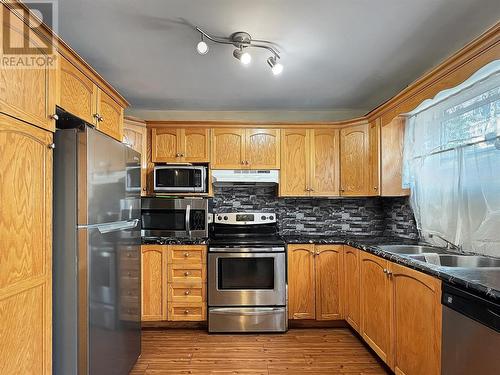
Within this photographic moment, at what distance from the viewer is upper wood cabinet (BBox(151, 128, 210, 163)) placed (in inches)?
134

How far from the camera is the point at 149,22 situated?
1.90 metres

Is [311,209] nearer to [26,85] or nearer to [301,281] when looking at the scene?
[301,281]

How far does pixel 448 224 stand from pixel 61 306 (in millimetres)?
2646

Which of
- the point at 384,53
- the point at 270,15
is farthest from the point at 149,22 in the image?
the point at 384,53

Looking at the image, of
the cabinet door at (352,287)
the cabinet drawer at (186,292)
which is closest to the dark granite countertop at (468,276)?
the cabinet door at (352,287)

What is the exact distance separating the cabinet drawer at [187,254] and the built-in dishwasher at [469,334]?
2104mm

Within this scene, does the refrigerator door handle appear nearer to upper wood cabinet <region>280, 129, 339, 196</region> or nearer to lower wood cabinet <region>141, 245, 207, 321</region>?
lower wood cabinet <region>141, 245, 207, 321</region>

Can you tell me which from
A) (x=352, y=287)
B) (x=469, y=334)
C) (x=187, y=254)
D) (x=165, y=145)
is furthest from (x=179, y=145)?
(x=469, y=334)

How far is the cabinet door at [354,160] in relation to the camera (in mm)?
3309

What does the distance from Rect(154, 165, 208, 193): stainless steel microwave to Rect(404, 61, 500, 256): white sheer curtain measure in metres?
2.03

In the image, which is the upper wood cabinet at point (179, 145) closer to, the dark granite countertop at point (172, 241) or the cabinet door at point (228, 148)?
the cabinet door at point (228, 148)

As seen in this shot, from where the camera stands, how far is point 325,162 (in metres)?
3.46

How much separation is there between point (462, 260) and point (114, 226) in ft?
7.62

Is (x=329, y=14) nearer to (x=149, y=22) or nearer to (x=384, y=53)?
(x=384, y=53)
